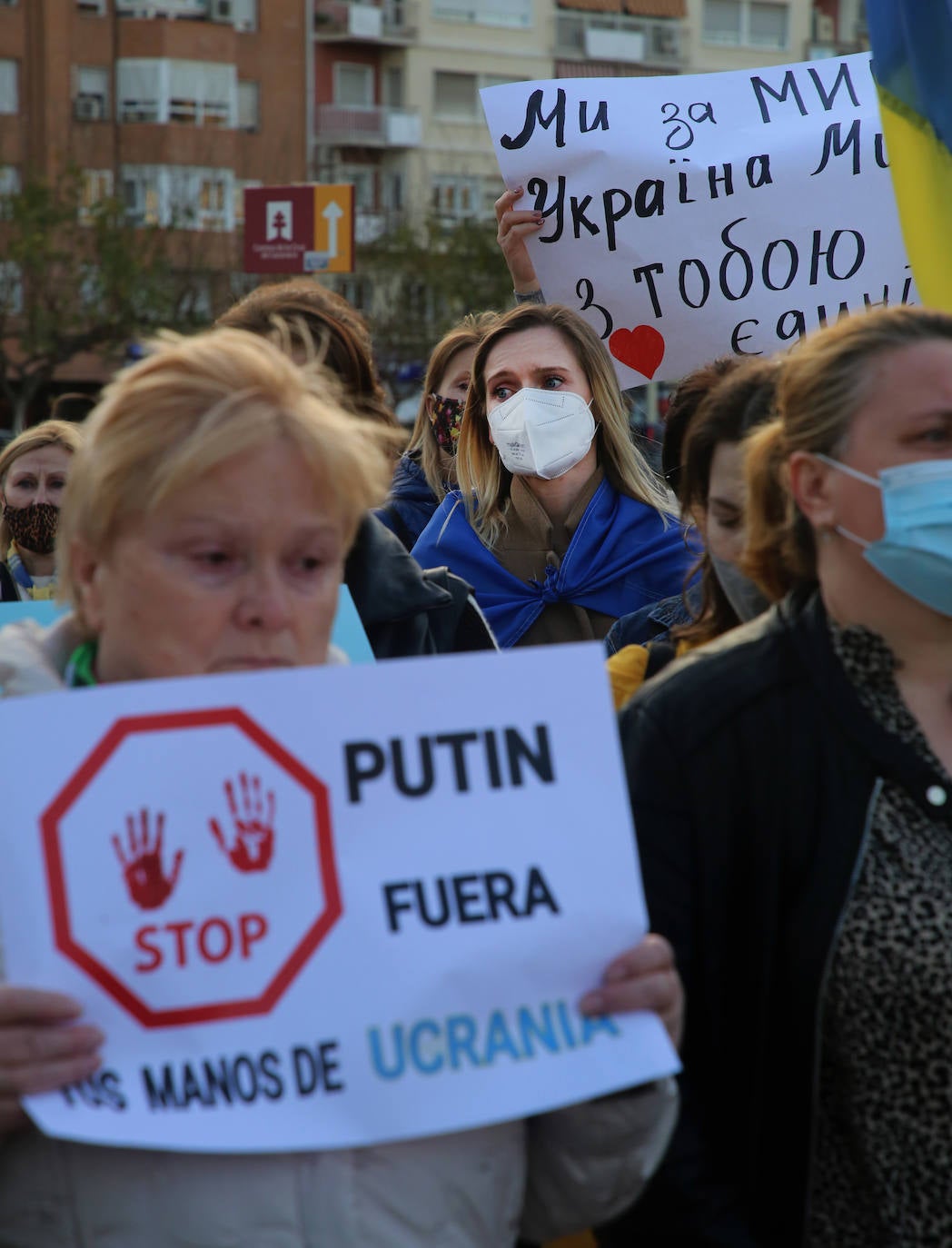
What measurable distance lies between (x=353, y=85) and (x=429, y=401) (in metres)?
48.8

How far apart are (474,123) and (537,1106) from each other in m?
52.8

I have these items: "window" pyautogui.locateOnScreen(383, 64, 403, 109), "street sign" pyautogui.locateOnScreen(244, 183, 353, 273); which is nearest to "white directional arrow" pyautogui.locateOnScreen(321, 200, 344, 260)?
"street sign" pyautogui.locateOnScreen(244, 183, 353, 273)

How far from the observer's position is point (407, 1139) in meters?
2.04

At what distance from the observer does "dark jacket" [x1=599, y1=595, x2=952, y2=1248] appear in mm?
2387

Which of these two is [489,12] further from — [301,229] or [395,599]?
[395,599]

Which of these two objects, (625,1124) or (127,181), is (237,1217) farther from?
(127,181)

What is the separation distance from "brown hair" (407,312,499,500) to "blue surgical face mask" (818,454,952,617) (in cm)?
338

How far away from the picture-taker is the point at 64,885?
6.35 feet

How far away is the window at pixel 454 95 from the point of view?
A: 2062 inches

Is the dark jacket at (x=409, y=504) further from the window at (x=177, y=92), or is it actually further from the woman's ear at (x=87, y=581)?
the window at (x=177, y=92)

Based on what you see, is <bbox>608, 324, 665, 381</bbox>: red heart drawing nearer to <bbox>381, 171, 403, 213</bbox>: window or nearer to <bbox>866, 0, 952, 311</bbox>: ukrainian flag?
<bbox>866, 0, 952, 311</bbox>: ukrainian flag

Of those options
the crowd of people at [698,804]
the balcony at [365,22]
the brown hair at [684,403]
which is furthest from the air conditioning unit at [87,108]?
the crowd of people at [698,804]

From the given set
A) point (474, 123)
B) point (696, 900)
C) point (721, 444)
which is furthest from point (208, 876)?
point (474, 123)

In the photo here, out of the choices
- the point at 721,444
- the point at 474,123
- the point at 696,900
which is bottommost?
the point at 696,900
